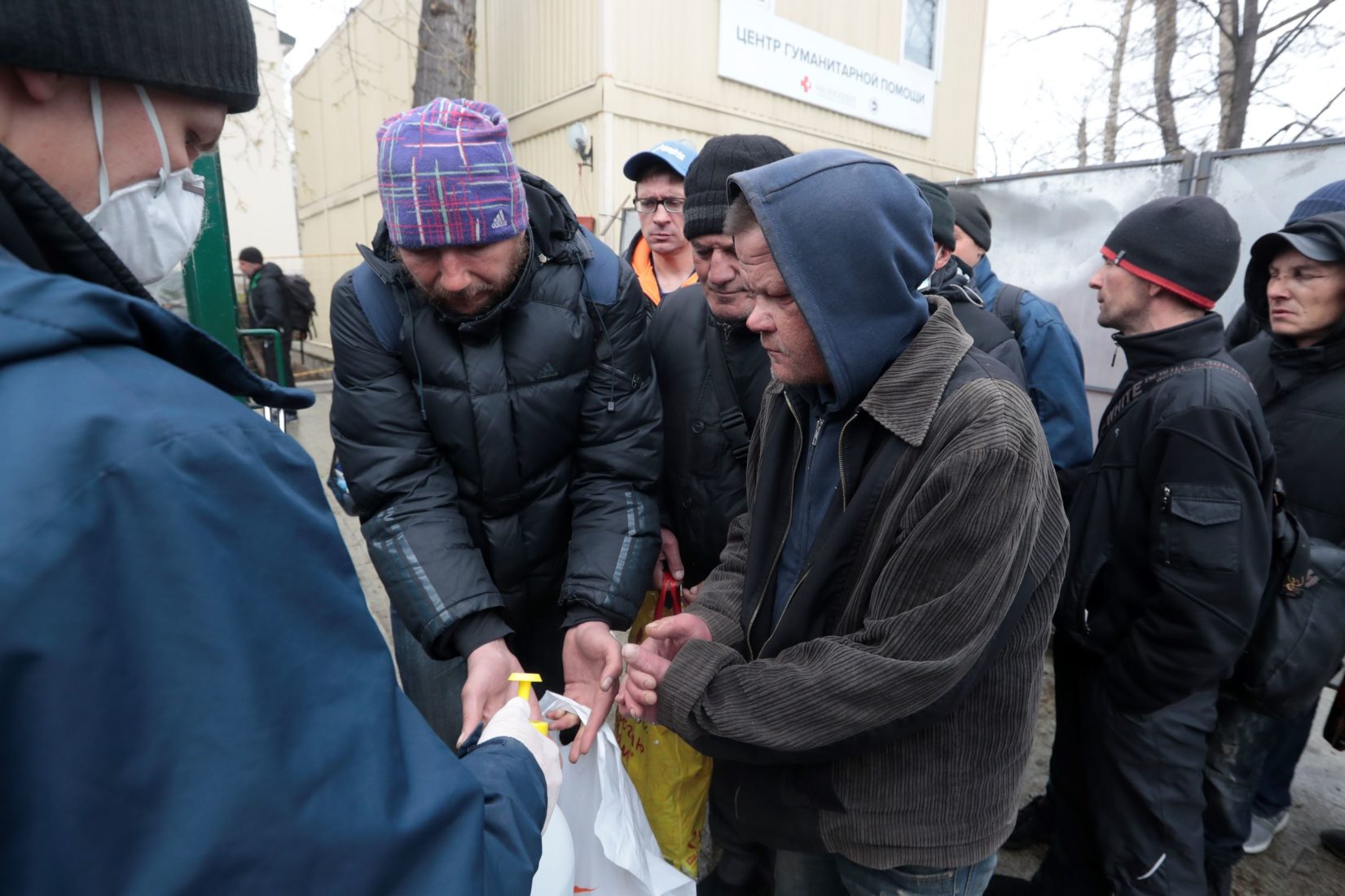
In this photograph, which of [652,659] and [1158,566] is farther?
[1158,566]

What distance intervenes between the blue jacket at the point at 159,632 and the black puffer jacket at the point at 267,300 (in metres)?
12.5

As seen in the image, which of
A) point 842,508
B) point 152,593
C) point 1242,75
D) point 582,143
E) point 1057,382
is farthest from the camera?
point 1242,75

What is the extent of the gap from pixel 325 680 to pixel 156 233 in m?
0.63

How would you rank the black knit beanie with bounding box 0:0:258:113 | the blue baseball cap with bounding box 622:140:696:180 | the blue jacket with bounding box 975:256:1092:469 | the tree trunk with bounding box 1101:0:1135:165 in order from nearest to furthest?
the black knit beanie with bounding box 0:0:258:113 < the blue baseball cap with bounding box 622:140:696:180 < the blue jacket with bounding box 975:256:1092:469 < the tree trunk with bounding box 1101:0:1135:165

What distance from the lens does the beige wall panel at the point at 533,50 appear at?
7.75 meters

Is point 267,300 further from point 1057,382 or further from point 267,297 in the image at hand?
point 1057,382

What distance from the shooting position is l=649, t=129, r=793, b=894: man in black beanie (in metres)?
2.16

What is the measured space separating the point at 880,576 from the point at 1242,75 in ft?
34.0

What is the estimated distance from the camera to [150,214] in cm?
91

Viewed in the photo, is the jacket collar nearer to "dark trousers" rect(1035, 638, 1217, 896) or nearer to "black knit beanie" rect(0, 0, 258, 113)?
"dark trousers" rect(1035, 638, 1217, 896)

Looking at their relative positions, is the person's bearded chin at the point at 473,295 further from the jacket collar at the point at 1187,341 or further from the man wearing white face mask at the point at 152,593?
the jacket collar at the point at 1187,341

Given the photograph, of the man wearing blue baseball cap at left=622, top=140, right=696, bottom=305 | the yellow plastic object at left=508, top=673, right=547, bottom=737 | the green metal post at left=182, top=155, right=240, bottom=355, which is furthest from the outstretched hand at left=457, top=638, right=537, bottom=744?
the green metal post at left=182, top=155, right=240, bottom=355

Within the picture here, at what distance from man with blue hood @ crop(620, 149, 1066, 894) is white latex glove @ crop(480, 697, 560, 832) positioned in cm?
28

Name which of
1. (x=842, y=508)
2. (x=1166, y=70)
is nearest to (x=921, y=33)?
(x=1166, y=70)
